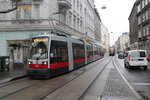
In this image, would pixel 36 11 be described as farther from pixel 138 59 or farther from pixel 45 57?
pixel 138 59

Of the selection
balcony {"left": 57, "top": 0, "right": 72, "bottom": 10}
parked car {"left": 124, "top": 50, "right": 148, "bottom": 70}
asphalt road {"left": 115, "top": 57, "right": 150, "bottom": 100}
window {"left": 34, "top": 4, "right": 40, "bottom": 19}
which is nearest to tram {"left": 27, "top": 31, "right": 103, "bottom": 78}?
asphalt road {"left": 115, "top": 57, "right": 150, "bottom": 100}

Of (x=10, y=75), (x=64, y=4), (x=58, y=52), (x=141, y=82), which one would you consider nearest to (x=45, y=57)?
(x=58, y=52)

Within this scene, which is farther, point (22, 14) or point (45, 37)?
point (22, 14)

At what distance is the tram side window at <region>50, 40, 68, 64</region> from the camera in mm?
10332

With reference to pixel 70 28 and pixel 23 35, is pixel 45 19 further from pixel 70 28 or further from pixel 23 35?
pixel 70 28

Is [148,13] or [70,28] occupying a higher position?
[148,13]

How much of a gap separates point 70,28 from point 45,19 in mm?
8326

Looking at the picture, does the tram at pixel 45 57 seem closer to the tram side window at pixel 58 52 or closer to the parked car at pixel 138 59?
the tram side window at pixel 58 52

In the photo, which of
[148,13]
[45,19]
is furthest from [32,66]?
[148,13]

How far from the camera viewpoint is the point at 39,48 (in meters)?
10.2

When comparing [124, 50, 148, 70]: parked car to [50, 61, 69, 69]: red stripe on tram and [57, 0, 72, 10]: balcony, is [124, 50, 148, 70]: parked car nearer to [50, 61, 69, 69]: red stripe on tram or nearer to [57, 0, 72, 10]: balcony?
[50, 61, 69, 69]: red stripe on tram

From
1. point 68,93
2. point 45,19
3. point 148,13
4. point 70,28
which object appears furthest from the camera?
point 148,13

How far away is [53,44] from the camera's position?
412 inches

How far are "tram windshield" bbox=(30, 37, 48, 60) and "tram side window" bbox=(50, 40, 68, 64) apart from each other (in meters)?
0.45
